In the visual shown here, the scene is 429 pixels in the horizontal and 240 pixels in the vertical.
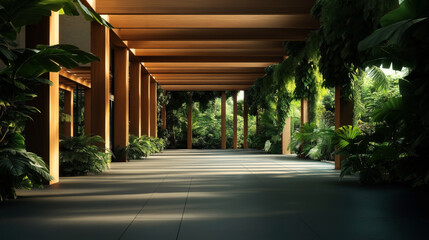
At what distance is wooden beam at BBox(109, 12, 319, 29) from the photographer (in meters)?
9.76

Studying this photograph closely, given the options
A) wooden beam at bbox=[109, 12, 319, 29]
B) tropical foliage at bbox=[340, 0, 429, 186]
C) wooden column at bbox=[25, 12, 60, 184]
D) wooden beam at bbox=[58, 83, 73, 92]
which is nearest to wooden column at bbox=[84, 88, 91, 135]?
wooden beam at bbox=[58, 83, 73, 92]

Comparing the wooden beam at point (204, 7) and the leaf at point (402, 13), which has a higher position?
the wooden beam at point (204, 7)

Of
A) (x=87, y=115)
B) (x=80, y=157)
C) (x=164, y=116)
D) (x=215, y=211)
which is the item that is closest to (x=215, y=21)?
(x=80, y=157)

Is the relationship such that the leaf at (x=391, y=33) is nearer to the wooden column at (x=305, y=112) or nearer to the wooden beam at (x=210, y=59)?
A: the wooden column at (x=305, y=112)

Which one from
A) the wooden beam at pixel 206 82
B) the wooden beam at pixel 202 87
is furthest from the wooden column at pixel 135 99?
the wooden beam at pixel 202 87

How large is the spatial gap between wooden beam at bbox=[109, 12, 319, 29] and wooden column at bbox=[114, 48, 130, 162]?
8.15ft

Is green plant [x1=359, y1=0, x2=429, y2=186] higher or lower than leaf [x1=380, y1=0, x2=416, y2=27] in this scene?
lower

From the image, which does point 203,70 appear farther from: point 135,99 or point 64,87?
point 64,87

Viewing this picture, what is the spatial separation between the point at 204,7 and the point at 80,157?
3.75 m

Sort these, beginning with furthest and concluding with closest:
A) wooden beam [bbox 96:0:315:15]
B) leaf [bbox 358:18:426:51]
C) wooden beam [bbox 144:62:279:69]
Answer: wooden beam [bbox 144:62:279:69] → wooden beam [bbox 96:0:315:15] → leaf [bbox 358:18:426:51]

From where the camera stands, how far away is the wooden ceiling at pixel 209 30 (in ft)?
28.4

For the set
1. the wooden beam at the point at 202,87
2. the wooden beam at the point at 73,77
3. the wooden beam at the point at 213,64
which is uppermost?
the wooden beam at the point at 213,64

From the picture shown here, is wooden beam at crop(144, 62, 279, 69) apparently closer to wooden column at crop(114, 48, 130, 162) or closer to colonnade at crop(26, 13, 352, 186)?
Answer: colonnade at crop(26, 13, 352, 186)

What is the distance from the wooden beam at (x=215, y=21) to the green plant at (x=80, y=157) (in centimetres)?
318
